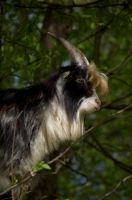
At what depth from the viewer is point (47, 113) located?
22.4ft

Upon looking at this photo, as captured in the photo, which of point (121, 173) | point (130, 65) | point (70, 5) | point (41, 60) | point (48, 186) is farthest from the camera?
point (121, 173)

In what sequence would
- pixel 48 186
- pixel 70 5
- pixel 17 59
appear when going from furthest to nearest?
pixel 48 186, pixel 17 59, pixel 70 5

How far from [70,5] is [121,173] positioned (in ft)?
25.3

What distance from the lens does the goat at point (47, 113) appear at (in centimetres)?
675

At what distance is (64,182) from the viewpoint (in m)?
12.3

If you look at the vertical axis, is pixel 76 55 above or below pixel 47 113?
above

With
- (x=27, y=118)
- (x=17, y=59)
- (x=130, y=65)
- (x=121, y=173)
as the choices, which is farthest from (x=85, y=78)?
(x=121, y=173)

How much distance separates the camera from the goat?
6.75 meters

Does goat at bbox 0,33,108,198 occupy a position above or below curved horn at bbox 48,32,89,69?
below

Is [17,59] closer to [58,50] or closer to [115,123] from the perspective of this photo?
[58,50]

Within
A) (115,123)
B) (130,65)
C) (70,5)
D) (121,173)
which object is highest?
(70,5)

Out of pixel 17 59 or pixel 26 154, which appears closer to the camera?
pixel 26 154

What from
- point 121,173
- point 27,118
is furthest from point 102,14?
point 121,173

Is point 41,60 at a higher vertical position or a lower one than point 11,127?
higher
